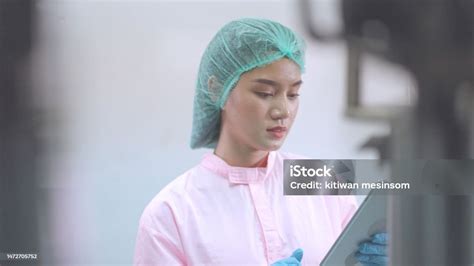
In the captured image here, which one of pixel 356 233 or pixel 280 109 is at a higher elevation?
pixel 280 109

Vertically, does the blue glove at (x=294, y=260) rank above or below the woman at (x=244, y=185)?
below

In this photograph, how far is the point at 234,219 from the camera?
6.36 feet

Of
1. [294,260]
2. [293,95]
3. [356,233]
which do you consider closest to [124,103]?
[293,95]

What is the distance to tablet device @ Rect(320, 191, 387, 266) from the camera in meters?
1.96

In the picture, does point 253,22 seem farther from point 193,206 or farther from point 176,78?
point 193,206

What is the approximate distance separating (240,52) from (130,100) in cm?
35

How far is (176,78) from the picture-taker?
1.95m

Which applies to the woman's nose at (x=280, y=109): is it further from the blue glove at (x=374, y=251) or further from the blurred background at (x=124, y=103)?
the blue glove at (x=374, y=251)

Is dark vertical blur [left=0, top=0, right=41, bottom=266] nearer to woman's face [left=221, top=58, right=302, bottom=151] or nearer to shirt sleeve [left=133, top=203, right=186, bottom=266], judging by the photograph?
shirt sleeve [left=133, top=203, right=186, bottom=266]

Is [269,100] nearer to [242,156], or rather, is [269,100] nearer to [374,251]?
[242,156]

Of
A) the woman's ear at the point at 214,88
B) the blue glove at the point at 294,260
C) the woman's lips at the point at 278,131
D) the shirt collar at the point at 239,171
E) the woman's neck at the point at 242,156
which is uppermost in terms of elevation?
the woman's ear at the point at 214,88

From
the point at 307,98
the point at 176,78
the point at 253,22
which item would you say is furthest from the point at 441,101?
the point at 176,78

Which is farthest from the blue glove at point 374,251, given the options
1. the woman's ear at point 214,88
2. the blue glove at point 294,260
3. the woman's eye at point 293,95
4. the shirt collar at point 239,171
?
the woman's ear at point 214,88

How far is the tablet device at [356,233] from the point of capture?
196cm
